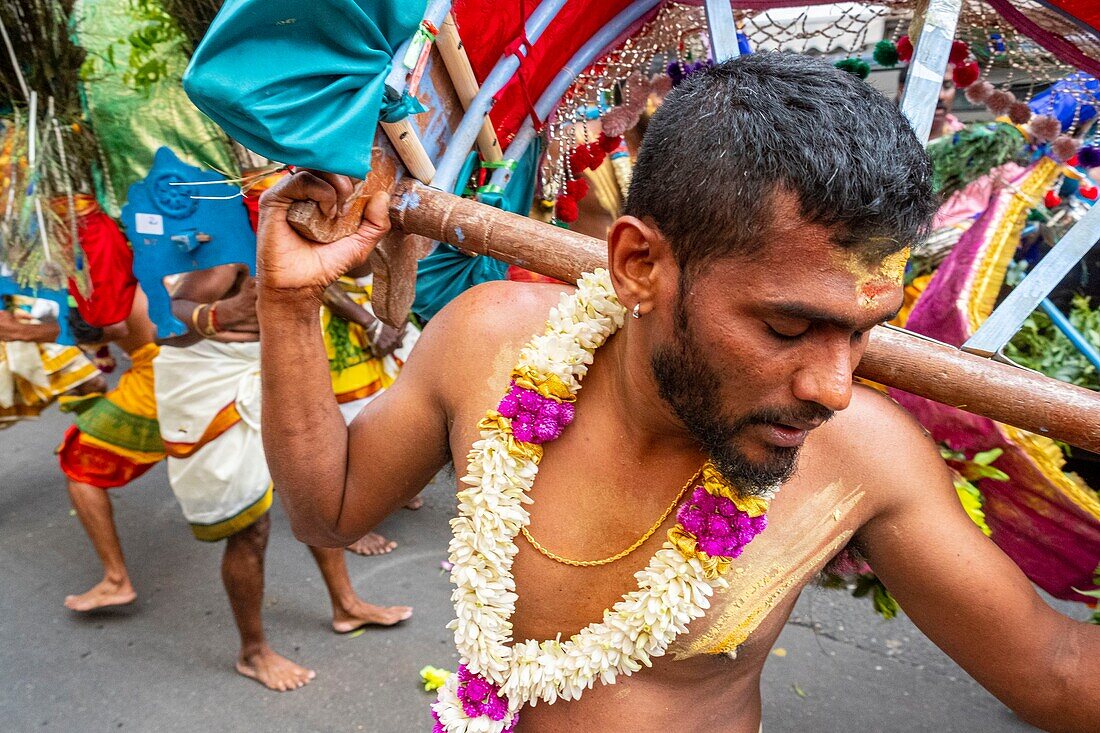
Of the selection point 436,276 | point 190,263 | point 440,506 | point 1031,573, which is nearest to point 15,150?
point 190,263

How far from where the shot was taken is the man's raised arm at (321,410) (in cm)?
150

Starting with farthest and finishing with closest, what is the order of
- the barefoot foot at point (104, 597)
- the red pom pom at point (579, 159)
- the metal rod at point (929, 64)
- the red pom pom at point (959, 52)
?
the barefoot foot at point (104, 597), the red pom pom at point (579, 159), the red pom pom at point (959, 52), the metal rod at point (929, 64)

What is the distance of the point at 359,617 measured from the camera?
402cm

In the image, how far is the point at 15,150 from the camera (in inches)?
126

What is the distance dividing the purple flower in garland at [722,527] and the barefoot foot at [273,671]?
2.69m

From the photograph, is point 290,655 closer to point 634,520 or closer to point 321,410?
point 321,410

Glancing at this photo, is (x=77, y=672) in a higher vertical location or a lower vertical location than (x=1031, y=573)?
lower

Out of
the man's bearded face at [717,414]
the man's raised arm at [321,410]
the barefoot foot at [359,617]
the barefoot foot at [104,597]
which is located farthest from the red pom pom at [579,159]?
the barefoot foot at [104,597]

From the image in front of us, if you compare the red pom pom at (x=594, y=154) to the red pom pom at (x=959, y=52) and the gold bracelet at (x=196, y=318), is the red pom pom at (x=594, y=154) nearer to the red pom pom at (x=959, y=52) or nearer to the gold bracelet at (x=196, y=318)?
the red pom pom at (x=959, y=52)

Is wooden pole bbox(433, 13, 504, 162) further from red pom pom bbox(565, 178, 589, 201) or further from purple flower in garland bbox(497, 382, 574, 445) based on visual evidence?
purple flower in garland bbox(497, 382, 574, 445)

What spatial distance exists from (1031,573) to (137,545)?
432 centimetres

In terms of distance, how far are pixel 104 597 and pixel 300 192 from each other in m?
3.40

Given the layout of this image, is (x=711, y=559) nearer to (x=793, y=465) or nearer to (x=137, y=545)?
(x=793, y=465)

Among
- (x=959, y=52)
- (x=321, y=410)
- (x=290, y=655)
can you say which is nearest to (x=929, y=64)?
(x=959, y=52)
